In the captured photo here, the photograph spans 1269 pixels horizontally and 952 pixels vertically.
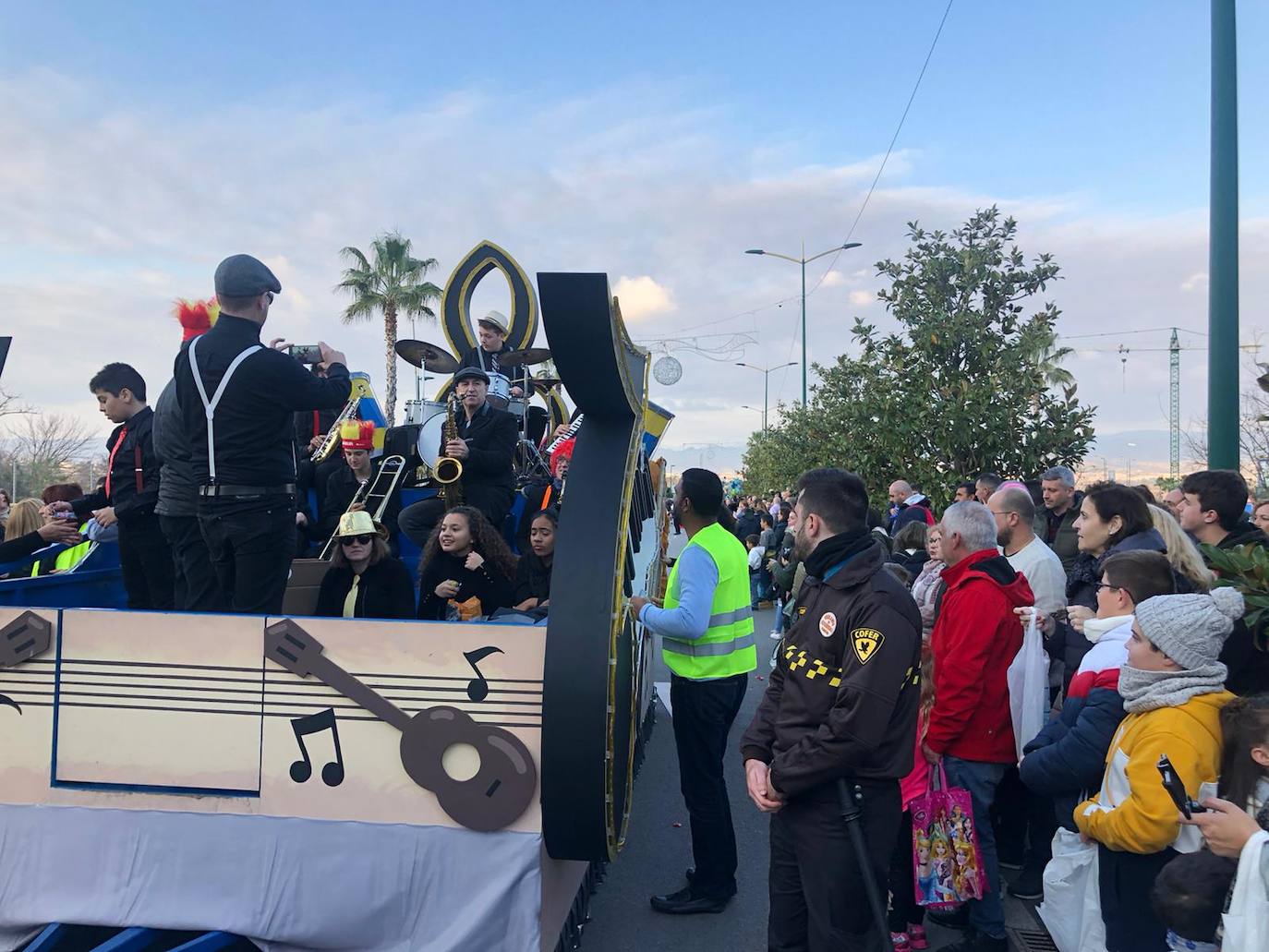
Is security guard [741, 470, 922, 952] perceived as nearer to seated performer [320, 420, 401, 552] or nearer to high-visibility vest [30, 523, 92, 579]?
seated performer [320, 420, 401, 552]

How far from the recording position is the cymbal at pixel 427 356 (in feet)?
24.5

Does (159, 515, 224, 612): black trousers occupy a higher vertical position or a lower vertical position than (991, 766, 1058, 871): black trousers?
higher

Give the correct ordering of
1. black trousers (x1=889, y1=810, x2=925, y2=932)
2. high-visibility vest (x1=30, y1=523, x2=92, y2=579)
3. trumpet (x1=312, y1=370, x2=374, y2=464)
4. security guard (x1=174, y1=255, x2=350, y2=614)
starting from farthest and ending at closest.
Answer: trumpet (x1=312, y1=370, x2=374, y2=464), high-visibility vest (x1=30, y1=523, x2=92, y2=579), black trousers (x1=889, y1=810, x2=925, y2=932), security guard (x1=174, y1=255, x2=350, y2=614)

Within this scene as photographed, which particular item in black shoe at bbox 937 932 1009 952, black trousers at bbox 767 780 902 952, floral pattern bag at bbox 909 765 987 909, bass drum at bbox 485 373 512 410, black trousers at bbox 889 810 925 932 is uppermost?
bass drum at bbox 485 373 512 410

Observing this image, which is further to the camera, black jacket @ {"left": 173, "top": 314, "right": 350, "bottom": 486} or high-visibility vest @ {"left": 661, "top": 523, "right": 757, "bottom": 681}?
high-visibility vest @ {"left": 661, "top": 523, "right": 757, "bottom": 681}

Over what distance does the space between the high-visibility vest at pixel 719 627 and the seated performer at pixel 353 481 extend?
2.91 metres

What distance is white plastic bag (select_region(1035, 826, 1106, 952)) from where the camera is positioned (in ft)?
10.5

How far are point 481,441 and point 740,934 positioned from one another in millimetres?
3152

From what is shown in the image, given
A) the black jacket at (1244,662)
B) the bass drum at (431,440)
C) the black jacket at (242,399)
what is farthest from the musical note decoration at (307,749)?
the bass drum at (431,440)

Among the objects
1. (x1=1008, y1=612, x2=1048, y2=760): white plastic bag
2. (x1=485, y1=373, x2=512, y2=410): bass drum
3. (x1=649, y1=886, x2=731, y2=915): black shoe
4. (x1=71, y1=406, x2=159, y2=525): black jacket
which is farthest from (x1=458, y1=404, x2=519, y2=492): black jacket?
(x1=1008, y1=612, x2=1048, y2=760): white plastic bag

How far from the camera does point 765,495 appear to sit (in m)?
35.6

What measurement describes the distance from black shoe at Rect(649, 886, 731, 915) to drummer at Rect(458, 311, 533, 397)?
444 centimetres

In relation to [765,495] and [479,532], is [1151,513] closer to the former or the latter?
[479,532]

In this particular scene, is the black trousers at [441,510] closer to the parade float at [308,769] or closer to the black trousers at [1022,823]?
the parade float at [308,769]
